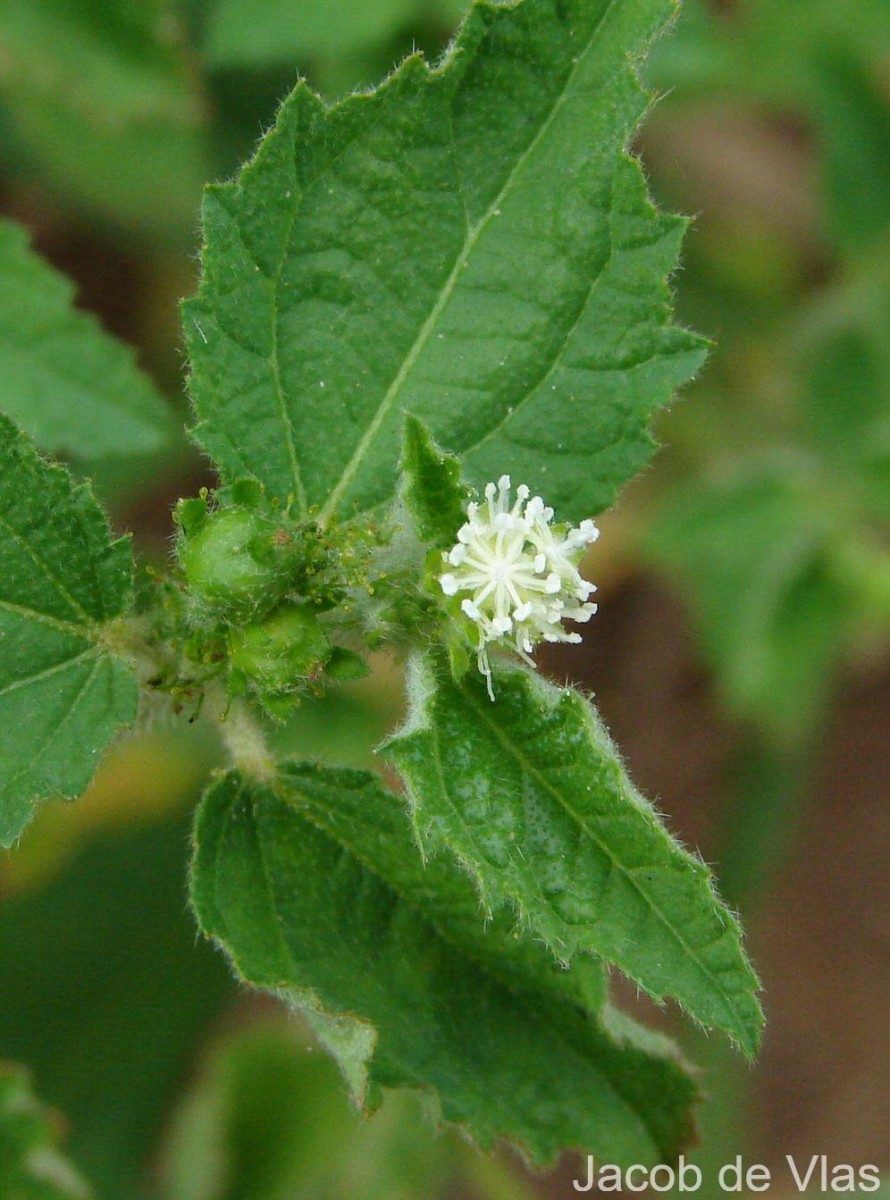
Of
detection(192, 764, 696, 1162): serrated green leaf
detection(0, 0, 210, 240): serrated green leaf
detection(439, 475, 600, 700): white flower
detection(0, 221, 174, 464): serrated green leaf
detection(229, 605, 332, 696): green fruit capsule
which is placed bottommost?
detection(192, 764, 696, 1162): serrated green leaf

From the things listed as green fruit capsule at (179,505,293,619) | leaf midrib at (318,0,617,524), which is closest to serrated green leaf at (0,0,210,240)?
leaf midrib at (318,0,617,524)

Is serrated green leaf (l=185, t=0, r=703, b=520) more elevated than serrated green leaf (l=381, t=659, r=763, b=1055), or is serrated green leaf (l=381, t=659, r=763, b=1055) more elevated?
serrated green leaf (l=185, t=0, r=703, b=520)

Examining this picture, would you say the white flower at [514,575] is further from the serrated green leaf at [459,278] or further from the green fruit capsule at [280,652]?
the serrated green leaf at [459,278]

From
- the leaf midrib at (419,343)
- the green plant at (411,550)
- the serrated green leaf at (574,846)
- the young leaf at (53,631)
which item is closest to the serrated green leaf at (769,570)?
the green plant at (411,550)

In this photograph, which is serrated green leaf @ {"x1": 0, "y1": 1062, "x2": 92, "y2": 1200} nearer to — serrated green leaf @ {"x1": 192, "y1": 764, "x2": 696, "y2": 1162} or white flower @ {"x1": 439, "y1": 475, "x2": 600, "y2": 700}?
serrated green leaf @ {"x1": 192, "y1": 764, "x2": 696, "y2": 1162}

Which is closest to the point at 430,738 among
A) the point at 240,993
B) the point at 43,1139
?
the point at 43,1139

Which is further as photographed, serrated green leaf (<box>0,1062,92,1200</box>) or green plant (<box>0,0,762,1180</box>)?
serrated green leaf (<box>0,1062,92,1200</box>)

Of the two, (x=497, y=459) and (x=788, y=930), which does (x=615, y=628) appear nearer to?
(x=788, y=930)
